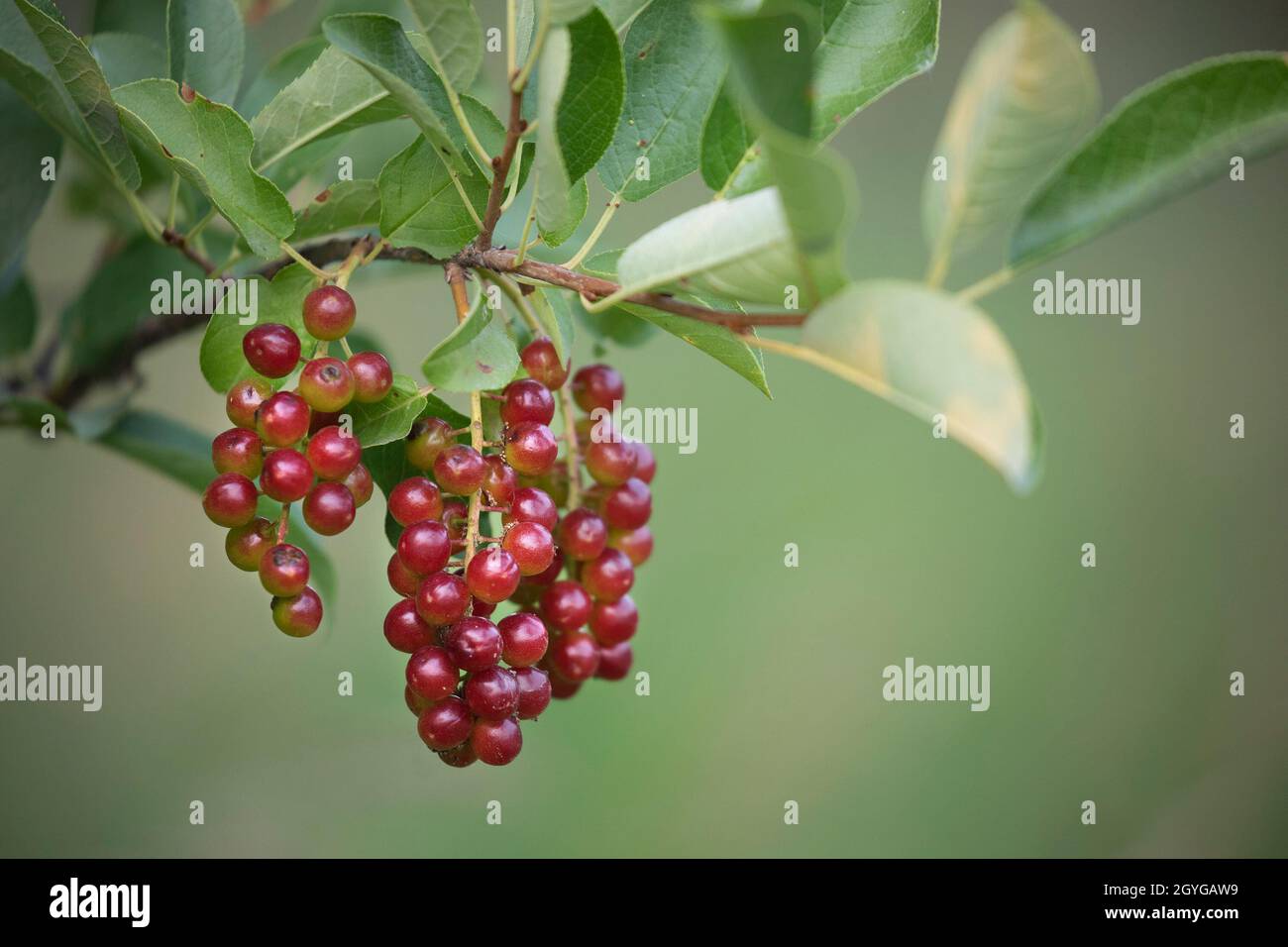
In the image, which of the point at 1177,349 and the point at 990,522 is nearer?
Answer: the point at 990,522

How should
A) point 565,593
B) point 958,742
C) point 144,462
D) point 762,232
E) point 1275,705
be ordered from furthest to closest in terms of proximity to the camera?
point 1275,705 → point 958,742 → point 144,462 → point 565,593 → point 762,232

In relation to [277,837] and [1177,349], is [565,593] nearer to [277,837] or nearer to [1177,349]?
Answer: [277,837]

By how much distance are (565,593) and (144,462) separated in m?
0.43

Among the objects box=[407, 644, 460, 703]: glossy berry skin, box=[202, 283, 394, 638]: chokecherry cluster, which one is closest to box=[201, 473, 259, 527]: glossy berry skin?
box=[202, 283, 394, 638]: chokecherry cluster

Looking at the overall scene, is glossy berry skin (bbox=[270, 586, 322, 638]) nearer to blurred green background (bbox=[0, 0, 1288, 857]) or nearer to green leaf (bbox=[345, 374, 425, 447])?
green leaf (bbox=[345, 374, 425, 447])

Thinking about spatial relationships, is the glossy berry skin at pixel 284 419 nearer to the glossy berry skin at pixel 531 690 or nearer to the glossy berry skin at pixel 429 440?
the glossy berry skin at pixel 429 440

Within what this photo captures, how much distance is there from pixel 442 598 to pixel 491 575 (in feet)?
0.08

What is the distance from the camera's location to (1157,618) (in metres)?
1.63

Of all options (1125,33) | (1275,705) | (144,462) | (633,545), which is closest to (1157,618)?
(1275,705)

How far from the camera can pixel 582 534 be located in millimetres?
603

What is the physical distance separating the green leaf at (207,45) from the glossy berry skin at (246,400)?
0.22 m

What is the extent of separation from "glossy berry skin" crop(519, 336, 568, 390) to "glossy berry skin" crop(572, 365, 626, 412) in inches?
3.4

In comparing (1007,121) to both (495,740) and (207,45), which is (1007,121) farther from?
(207,45)

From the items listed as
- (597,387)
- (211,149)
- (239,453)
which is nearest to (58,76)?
(211,149)
